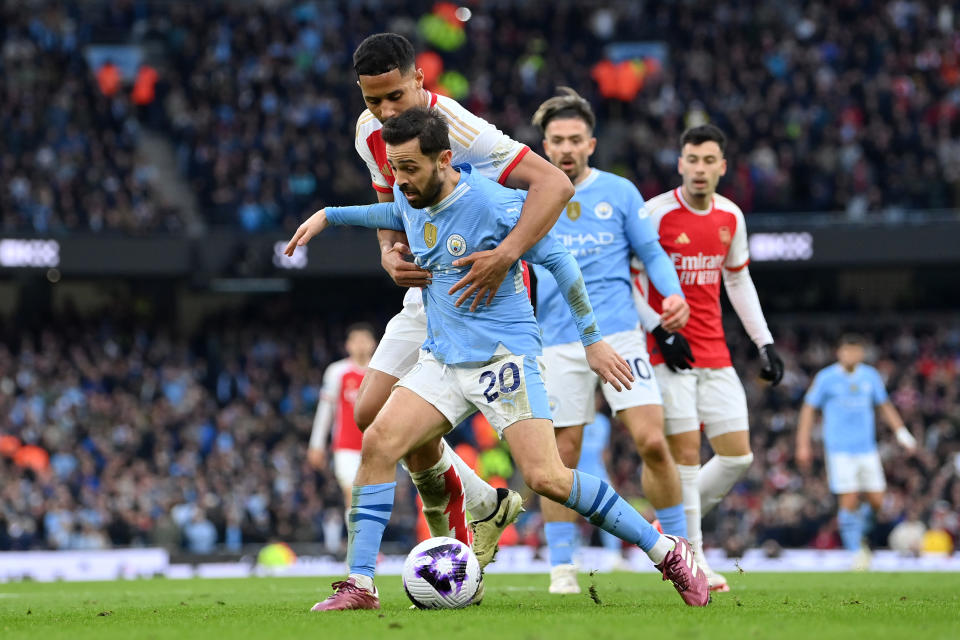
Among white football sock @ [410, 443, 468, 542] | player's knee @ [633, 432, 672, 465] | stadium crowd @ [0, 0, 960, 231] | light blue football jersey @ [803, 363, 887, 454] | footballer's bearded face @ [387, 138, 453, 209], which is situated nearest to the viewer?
footballer's bearded face @ [387, 138, 453, 209]

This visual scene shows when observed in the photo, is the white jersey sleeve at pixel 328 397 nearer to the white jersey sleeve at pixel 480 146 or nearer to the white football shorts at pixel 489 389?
the white jersey sleeve at pixel 480 146

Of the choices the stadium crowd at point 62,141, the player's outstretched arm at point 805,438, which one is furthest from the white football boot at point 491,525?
the stadium crowd at point 62,141

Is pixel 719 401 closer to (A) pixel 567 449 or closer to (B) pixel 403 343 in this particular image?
(A) pixel 567 449

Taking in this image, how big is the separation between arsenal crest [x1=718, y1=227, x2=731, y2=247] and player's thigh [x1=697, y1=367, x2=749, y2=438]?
0.81 meters

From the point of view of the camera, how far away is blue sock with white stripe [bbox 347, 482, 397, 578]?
19.5ft

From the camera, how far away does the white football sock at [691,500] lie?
8.18m

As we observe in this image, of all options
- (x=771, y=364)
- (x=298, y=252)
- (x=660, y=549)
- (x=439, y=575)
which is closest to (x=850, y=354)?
(x=771, y=364)

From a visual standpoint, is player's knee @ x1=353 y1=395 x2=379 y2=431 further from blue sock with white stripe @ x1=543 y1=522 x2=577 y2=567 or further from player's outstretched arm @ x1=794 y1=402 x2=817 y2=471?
player's outstretched arm @ x1=794 y1=402 x2=817 y2=471

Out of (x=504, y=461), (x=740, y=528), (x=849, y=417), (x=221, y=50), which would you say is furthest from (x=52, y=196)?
(x=849, y=417)

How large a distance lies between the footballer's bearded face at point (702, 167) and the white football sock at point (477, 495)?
8.56 feet

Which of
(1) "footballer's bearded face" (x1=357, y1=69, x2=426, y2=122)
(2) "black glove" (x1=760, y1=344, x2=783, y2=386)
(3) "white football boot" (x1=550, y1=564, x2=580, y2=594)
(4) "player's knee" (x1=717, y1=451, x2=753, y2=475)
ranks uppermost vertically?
(1) "footballer's bearded face" (x1=357, y1=69, x2=426, y2=122)

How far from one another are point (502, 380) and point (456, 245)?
0.65m

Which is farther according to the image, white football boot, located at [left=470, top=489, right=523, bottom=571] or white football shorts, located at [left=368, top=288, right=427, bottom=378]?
white football boot, located at [left=470, top=489, right=523, bottom=571]

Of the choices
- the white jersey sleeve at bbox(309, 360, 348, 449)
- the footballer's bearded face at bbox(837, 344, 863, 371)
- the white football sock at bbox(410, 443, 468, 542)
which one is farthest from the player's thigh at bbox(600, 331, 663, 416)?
the footballer's bearded face at bbox(837, 344, 863, 371)
